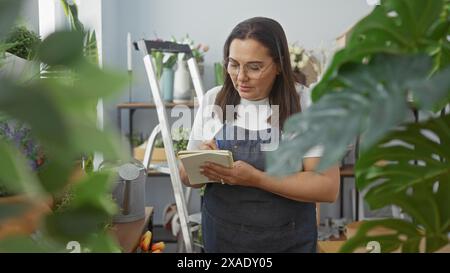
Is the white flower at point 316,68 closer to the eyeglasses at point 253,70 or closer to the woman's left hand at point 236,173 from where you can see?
the eyeglasses at point 253,70

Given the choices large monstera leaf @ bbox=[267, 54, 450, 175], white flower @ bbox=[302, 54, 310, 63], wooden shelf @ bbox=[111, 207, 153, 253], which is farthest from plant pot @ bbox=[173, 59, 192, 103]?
large monstera leaf @ bbox=[267, 54, 450, 175]

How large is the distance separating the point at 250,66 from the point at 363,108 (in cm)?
126

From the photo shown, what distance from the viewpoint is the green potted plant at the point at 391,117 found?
27 centimetres

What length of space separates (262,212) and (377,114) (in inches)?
51.1

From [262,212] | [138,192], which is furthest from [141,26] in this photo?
[262,212]

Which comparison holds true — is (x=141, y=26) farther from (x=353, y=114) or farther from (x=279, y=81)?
(x=353, y=114)

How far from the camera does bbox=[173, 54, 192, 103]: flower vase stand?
324cm

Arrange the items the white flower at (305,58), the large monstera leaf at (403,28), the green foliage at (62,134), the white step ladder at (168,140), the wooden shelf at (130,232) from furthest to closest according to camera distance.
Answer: the white flower at (305,58) → the white step ladder at (168,140) → the wooden shelf at (130,232) → the large monstera leaf at (403,28) → the green foliage at (62,134)

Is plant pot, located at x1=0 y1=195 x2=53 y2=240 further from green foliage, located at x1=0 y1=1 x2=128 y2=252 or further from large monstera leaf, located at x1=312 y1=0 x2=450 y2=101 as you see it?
large monstera leaf, located at x1=312 y1=0 x2=450 y2=101

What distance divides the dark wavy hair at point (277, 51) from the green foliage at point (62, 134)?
1.34m

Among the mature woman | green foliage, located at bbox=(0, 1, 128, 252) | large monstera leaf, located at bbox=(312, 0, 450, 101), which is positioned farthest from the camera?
the mature woman

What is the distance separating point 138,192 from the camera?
5.45 feet

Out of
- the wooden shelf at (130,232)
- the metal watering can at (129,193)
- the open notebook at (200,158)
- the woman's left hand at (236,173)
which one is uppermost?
the open notebook at (200,158)

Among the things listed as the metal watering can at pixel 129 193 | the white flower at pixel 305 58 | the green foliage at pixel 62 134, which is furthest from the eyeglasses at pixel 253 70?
the white flower at pixel 305 58
